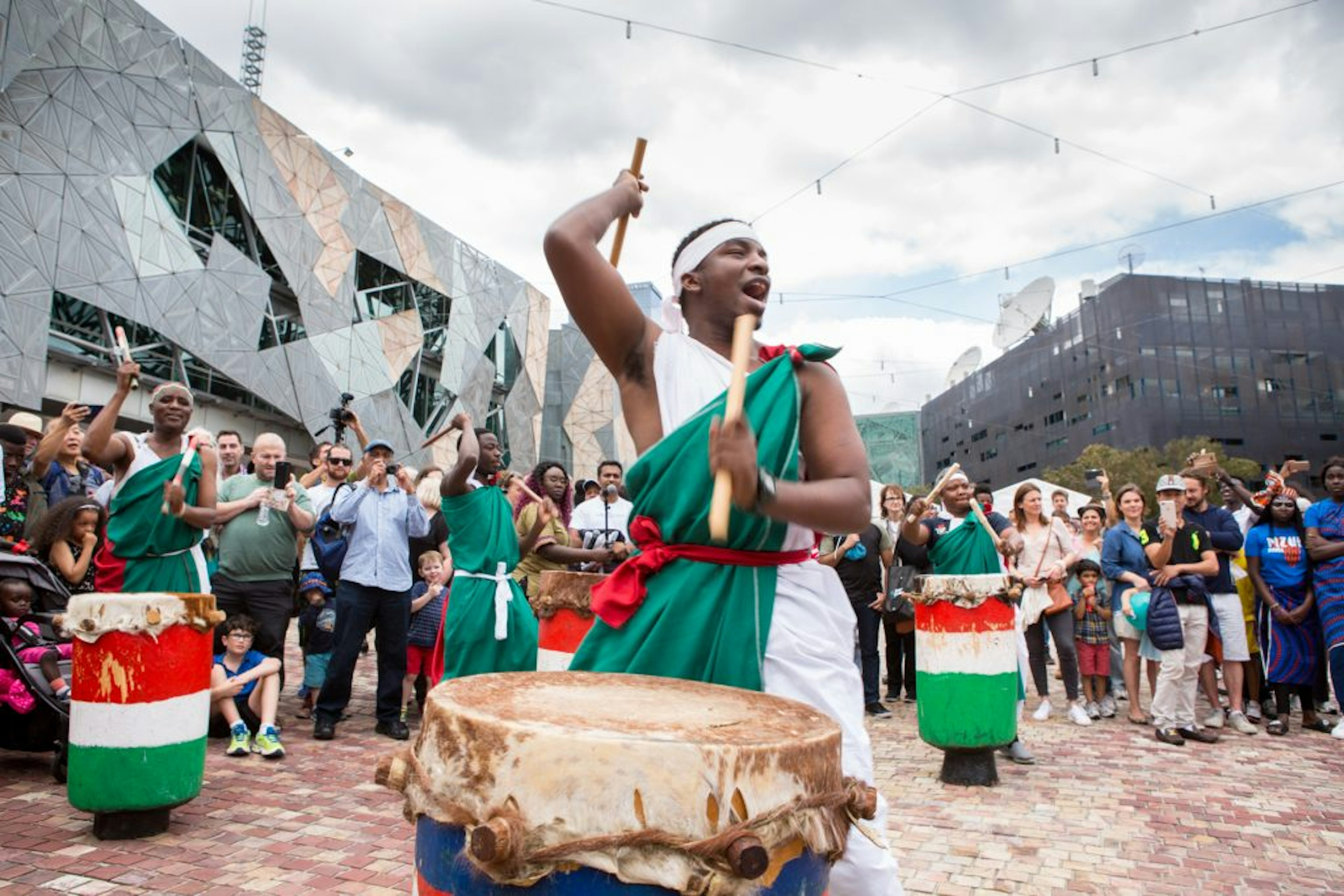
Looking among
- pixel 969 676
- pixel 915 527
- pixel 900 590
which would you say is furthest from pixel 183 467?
pixel 900 590

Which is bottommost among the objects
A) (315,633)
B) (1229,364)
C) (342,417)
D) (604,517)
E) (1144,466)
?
(315,633)

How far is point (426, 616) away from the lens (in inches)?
297

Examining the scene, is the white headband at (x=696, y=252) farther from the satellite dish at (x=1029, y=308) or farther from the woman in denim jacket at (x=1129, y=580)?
the satellite dish at (x=1029, y=308)

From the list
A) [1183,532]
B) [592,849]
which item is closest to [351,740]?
[592,849]

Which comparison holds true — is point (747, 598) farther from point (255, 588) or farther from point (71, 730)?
point (255, 588)

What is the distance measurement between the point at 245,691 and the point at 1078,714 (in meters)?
6.63

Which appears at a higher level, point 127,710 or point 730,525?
point 730,525

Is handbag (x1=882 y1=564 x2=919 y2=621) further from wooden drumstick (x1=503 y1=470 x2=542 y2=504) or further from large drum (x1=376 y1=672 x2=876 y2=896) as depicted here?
large drum (x1=376 y1=672 x2=876 y2=896)

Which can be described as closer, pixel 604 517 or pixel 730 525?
pixel 730 525

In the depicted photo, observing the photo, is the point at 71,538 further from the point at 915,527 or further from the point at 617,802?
the point at 617,802

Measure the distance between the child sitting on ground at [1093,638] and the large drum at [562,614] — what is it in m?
4.75

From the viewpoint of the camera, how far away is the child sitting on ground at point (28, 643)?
16.4 feet

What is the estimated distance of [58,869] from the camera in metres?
3.58

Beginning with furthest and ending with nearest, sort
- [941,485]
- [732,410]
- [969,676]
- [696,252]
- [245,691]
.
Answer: [245,691] → [941,485] → [969,676] → [696,252] → [732,410]
